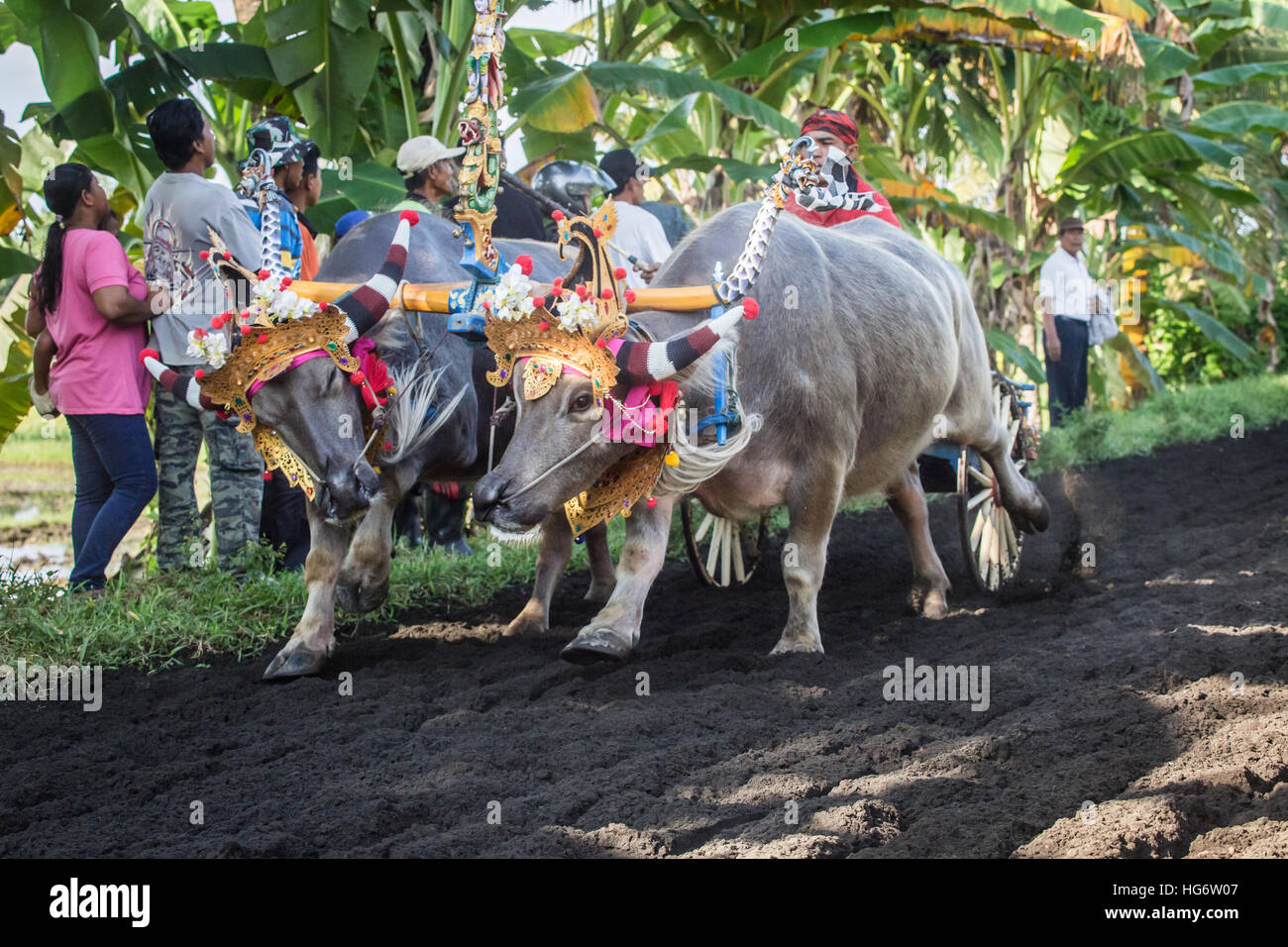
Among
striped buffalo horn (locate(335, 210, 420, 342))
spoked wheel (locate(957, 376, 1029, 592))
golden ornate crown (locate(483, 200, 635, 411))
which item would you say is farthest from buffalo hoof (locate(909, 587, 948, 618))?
striped buffalo horn (locate(335, 210, 420, 342))

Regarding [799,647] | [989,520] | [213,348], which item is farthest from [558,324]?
[989,520]

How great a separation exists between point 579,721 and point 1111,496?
700 cm

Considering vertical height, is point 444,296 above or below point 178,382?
above

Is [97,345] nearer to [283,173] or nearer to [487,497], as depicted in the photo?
[283,173]

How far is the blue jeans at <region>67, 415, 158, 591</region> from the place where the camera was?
6.18 m

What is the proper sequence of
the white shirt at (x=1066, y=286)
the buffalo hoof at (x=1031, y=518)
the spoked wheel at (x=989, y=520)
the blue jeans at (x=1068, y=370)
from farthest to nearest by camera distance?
1. the blue jeans at (x=1068, y=370)
2. the white shirt at (x=1066, y=286)
3. the buffalo hoof at (x=1031, y=518)
4. the spoked wheel at (x=989, y=520)

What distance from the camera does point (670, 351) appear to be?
471 cm

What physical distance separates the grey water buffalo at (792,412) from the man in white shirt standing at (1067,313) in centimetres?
630

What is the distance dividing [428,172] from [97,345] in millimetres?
1842

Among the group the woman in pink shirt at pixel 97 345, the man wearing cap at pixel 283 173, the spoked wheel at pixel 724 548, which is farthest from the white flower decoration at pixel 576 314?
the woman in pink shirt at pixel 97 345

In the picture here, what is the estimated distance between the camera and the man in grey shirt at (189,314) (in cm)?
617

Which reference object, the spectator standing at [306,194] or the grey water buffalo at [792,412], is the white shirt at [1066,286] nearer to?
the grey water buffalo at [792,412]

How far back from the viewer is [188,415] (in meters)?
6.66

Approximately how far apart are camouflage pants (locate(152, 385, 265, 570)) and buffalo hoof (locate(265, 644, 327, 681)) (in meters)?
1.65
